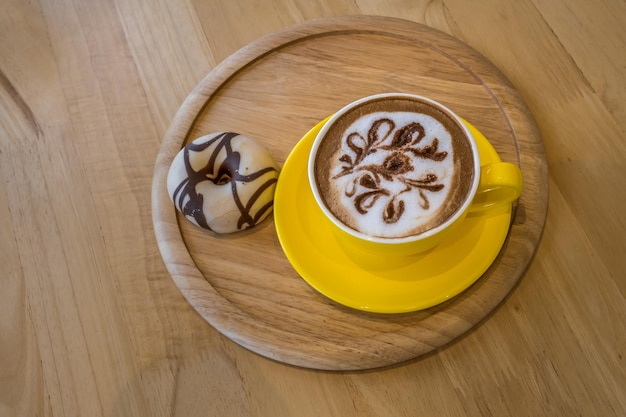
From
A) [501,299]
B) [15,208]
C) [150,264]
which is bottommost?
[15,208]

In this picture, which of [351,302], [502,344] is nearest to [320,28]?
[351,302]

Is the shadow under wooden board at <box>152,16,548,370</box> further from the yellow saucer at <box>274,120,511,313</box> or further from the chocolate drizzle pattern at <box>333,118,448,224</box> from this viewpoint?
the chocolate drizzle pattern at <box>333,118,448,224</box>

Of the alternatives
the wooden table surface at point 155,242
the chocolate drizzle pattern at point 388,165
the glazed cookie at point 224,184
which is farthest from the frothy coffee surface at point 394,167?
the wooden table surface at point 155,242

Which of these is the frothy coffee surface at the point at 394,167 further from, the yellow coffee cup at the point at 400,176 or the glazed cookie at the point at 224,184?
the glazed cookie at the point at 224,184

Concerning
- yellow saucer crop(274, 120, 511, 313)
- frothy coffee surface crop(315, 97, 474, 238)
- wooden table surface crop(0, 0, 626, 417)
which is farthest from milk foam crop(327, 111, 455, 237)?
wooden table surface crop(0, 0, 626, 417)

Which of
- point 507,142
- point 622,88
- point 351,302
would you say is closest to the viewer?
point 351,302

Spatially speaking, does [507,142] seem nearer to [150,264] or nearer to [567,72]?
[567,72]

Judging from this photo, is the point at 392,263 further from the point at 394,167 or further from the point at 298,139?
the point at 298,139
